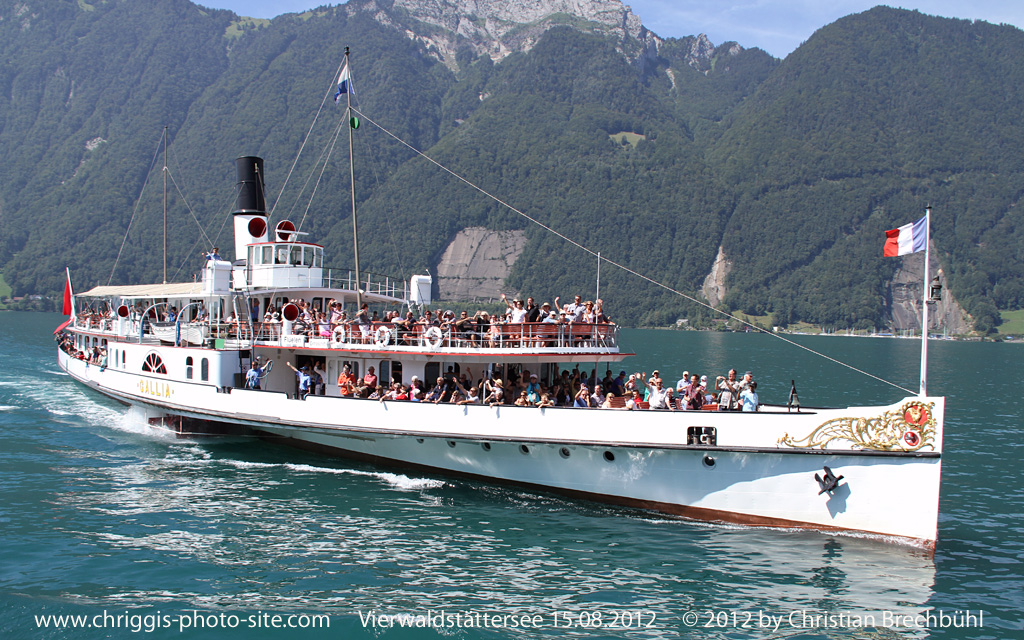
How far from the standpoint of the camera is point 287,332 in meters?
20.8

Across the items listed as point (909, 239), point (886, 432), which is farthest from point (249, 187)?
point (886, 432)

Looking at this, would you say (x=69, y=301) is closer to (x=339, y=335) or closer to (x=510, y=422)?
(x=339, y=335)

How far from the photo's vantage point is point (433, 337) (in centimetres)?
1786

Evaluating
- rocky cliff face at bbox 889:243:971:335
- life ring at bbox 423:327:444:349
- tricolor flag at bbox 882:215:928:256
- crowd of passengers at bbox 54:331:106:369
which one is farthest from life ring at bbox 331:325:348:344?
rocky cliff face at bbox 889:243:971:335

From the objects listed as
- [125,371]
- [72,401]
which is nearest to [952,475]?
[125,371]

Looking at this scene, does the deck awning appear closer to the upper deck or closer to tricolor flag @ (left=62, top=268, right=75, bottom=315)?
the upper deck

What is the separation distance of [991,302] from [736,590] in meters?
182

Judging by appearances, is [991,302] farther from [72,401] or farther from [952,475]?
[72,401]

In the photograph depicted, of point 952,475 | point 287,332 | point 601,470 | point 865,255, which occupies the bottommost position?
point 952,475

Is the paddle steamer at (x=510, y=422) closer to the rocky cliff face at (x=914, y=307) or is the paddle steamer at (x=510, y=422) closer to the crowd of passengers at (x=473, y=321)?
the crowd of passengers at (x=473, y=321)

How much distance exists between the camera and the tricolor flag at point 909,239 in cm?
1380

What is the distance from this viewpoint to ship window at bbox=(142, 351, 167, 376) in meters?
24.2

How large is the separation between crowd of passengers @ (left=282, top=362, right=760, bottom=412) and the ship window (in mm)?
8180

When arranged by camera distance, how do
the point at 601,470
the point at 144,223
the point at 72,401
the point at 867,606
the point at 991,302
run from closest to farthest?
the point at 867,606 < the point at 601,470 < the point at 72,401 < the point at 991,302 < the point at 144,223
